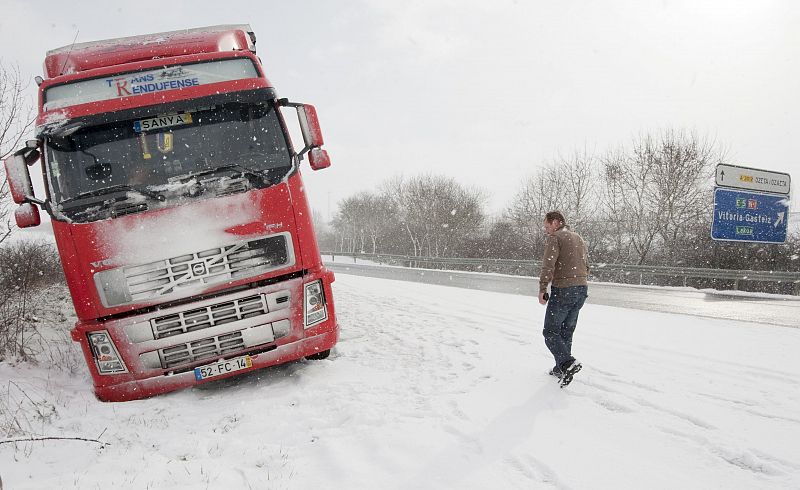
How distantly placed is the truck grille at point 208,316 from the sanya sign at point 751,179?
29.6 feet

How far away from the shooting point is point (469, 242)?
3834 centimetres

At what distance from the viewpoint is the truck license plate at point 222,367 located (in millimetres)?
4516

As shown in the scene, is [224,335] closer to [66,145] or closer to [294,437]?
[294,437]

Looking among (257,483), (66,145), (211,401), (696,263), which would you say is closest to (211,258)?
(211,401)

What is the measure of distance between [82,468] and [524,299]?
10690 millimetres

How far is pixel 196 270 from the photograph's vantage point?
4.41m

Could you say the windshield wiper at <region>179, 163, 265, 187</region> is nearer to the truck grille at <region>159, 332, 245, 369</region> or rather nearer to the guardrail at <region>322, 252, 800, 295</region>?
the truck grille at <region>159, 332, 245, 369</region>

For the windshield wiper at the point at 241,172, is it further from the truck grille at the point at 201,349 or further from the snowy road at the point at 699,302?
the snowy road at the point at 699,302

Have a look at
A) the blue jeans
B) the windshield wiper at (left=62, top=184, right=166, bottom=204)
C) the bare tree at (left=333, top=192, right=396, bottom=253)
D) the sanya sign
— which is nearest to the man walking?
the blue jeans

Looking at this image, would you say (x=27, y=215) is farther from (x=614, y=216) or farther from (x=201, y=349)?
(x=614, y=216)

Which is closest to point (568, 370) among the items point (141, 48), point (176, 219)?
point (176, 219)

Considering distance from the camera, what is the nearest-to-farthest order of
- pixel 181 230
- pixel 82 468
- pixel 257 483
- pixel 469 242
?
pixel 257 483
pixel 82 468
pixel 181 230
pixel 469 242

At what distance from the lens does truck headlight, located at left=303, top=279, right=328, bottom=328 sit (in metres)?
4.81

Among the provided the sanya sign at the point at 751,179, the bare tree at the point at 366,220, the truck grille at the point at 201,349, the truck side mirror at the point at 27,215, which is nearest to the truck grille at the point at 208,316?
the truck grille at the point at 201,349
